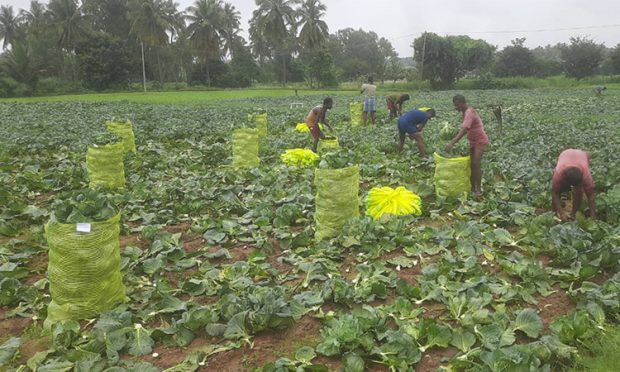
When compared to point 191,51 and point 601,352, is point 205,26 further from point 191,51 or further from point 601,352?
point 601,352

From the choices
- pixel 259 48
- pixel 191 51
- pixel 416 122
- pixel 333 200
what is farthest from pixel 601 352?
pixel 259 48

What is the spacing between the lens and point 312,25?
157 feet

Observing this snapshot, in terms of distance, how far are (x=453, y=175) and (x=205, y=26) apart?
4379cm

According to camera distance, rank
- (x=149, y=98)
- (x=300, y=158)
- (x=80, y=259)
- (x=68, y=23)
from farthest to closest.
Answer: (x=68, y=23) → (x=149, y=98) → (x=300, y=158) → (x=80, y=259)

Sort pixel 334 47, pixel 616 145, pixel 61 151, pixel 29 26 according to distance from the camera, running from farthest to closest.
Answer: pixel 334 47
pixel 29 26
pixel 61 151
pixel 616 145

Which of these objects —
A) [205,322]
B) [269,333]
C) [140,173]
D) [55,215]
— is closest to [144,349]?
[205,322]

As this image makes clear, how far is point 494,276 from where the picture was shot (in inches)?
165

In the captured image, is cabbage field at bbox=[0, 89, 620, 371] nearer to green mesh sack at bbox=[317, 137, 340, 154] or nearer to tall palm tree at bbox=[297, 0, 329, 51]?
green mesh sack at bbox=[317, 137, 340, 154]

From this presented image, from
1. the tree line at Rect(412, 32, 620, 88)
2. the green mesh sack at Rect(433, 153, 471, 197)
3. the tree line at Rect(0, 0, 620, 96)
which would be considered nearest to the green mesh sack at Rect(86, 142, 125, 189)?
the green mesh sack at Rect(433, 153, 471, 197)

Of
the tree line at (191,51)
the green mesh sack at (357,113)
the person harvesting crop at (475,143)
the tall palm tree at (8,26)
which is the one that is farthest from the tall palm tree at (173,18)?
the person harvesting crop at (475,143)

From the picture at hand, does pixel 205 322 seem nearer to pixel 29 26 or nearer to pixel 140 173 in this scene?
pixel 140 173

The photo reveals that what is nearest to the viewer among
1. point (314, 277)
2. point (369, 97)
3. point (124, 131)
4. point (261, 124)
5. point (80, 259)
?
point (80, 259)

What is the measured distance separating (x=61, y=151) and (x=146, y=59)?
4074 cm

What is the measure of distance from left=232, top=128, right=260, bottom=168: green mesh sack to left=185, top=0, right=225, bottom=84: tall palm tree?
38.7 m
